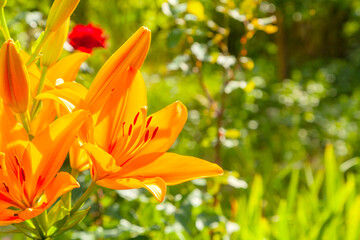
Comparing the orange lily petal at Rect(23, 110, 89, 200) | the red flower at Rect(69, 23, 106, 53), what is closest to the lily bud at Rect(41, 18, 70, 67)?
the orange lily petal at Rect(23, 110, 89, 200)

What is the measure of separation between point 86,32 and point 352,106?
3.22 m

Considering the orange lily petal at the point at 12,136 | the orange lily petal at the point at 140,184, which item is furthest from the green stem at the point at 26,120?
the orange lily petal at the point at 140,184

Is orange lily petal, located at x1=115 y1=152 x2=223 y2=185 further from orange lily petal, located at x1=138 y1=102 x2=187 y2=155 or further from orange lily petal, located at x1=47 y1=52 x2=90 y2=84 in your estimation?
orange lily petal, located at x1=47 y1=52 x2=90 y2=84

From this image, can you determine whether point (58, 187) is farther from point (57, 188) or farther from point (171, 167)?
point (171, 167)

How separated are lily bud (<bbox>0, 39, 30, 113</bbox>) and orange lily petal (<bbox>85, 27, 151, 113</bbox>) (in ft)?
0.26

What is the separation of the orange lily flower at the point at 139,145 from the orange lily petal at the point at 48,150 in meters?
0.04

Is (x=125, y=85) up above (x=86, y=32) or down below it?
above

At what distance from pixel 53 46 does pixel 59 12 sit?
0.18 ft

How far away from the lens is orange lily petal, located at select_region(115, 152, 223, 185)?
65cm

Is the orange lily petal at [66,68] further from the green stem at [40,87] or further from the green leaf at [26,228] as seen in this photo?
the green leaf at [26,228]

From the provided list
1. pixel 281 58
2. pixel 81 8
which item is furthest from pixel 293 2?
pixel 81 8

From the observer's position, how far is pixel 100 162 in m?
0.60

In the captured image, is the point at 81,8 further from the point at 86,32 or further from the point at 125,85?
the point at 125,85

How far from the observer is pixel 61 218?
667 millimetres
